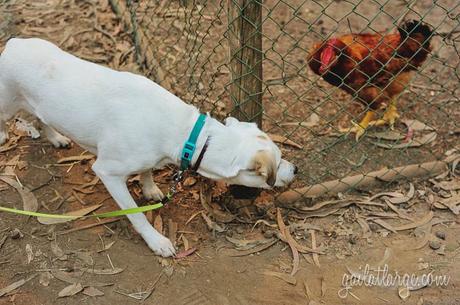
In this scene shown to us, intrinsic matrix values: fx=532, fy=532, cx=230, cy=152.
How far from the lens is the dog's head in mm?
3113

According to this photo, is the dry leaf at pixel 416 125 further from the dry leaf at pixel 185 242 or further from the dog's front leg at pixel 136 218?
the dog's front leg at pixel 136 218

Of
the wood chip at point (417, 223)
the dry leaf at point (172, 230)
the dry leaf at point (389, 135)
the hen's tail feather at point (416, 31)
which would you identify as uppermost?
the hen's tail feather at point (416, 31)

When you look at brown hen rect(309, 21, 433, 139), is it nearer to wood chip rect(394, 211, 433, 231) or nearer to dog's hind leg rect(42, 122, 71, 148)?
wood chip rect(394, 211, 433, 231)

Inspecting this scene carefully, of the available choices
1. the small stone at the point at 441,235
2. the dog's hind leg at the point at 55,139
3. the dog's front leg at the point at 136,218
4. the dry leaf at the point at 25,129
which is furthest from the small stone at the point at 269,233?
the dry leaf at the point at 25,129

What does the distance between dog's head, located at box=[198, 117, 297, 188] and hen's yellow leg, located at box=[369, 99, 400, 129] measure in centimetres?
184

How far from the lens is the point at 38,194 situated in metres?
3.97

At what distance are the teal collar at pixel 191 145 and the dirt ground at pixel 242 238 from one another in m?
0.74

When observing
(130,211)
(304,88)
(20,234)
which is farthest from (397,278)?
(20,234)

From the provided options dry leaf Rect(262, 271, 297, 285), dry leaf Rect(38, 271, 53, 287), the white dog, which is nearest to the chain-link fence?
the white dog

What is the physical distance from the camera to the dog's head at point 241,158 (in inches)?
123

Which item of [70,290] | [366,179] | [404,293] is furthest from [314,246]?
[70,290]

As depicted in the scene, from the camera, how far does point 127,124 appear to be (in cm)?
323

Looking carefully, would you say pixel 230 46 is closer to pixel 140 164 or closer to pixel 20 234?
A: pixel 140 164

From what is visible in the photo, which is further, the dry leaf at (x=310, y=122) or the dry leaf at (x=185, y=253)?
the dry leaf at (x=310, y=122)
